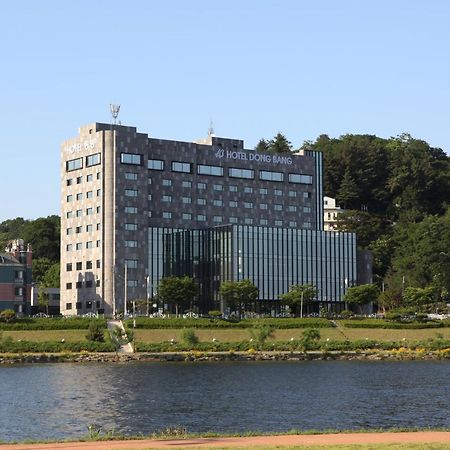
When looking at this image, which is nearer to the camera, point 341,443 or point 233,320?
point 341,443

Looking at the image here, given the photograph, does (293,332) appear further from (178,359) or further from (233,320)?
(178,359)

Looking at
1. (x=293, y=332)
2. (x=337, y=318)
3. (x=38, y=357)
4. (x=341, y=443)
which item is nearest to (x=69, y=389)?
(x=38, y=357)

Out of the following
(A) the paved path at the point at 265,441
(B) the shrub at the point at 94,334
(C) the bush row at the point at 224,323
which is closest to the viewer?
(A) the paved path at the point at 265,441

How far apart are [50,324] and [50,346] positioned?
1234 centimetres

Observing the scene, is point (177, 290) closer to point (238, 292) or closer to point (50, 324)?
point (238, 292)

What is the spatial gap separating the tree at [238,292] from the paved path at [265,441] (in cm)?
13637

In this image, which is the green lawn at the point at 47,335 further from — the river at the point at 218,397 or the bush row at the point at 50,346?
the river at the point at 218,397

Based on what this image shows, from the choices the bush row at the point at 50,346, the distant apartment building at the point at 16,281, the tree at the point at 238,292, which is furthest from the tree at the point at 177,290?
the bush row at the point at 50,346

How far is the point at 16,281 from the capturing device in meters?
187

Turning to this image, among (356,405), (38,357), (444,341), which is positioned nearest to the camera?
(356,405)

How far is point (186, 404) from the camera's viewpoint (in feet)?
279

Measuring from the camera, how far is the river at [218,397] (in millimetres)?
70000

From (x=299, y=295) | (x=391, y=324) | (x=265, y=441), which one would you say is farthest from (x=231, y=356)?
(x=265, y=441)

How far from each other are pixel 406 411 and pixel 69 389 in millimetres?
36764
